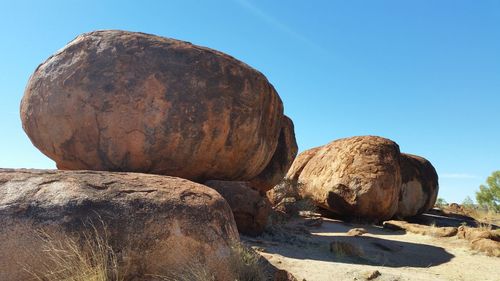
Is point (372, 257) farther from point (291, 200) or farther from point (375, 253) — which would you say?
point (291, 200)

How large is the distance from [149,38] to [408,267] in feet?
17.1

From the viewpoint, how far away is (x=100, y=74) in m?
6.64

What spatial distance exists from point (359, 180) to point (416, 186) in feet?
12.0

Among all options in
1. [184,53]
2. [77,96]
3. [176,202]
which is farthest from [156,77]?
[176,202]

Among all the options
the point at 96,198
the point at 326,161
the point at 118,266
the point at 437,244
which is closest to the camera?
the point at 118,266

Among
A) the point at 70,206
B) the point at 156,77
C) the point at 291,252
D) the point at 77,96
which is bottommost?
the point at 291,252

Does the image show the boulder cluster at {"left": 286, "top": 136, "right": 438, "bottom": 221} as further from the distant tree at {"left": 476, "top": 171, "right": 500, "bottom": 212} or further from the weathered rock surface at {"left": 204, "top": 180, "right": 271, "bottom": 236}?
the distant tree at {"left": 476, "top": 171, "right": 500, "bottom": 212}

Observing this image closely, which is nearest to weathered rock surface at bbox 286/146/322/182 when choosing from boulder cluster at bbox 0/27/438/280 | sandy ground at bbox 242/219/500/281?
sandy ground at bbox 242/219/500/281

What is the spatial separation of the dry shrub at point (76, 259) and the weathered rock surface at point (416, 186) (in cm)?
1162

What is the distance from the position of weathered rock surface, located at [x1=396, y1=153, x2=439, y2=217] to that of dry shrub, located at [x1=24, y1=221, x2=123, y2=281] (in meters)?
11.6

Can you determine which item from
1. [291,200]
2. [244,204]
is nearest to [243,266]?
[244,204]

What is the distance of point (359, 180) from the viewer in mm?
12086

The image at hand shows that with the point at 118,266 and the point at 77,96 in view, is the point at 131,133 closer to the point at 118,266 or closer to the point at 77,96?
the point at 77,96

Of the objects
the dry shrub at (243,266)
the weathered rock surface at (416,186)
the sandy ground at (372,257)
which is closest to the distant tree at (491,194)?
the weathered rock surface at (416,186)
